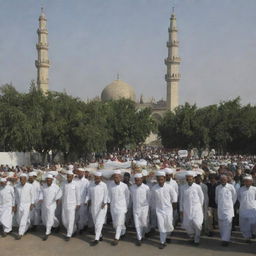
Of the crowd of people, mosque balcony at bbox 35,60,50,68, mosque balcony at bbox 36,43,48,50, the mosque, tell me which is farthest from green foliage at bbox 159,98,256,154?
the crowd of people

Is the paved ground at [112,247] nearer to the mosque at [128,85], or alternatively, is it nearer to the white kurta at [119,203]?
the white kurta at [119,203]

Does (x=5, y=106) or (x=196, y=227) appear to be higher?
(x=5, y=106)

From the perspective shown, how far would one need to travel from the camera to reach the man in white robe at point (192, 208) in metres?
8.06

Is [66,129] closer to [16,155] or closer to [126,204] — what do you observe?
[16,155]

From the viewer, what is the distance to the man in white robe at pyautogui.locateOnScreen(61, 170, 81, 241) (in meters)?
8.68

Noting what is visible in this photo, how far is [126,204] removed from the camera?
8578mm

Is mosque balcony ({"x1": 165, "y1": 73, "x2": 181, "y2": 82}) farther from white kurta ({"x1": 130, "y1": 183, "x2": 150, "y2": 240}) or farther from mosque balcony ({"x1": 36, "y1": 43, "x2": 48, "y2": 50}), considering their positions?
white kurta ({"x1": 130, "y1": 183, "x2": 150, "y2": 240})

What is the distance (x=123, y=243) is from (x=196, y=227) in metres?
1.46

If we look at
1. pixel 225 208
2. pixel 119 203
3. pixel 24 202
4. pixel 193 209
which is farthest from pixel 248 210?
pixel 24 202

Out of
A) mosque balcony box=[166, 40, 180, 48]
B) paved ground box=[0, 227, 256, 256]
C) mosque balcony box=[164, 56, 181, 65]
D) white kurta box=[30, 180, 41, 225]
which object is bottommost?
paved ground box=[0, 227, 256, 256]

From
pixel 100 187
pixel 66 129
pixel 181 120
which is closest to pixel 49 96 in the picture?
pixel 66 129

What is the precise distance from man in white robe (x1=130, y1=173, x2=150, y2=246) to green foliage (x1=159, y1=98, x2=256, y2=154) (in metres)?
29.4

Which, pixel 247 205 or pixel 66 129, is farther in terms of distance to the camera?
pixel 66 129

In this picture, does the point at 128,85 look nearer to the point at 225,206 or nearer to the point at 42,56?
the point at 42,56
